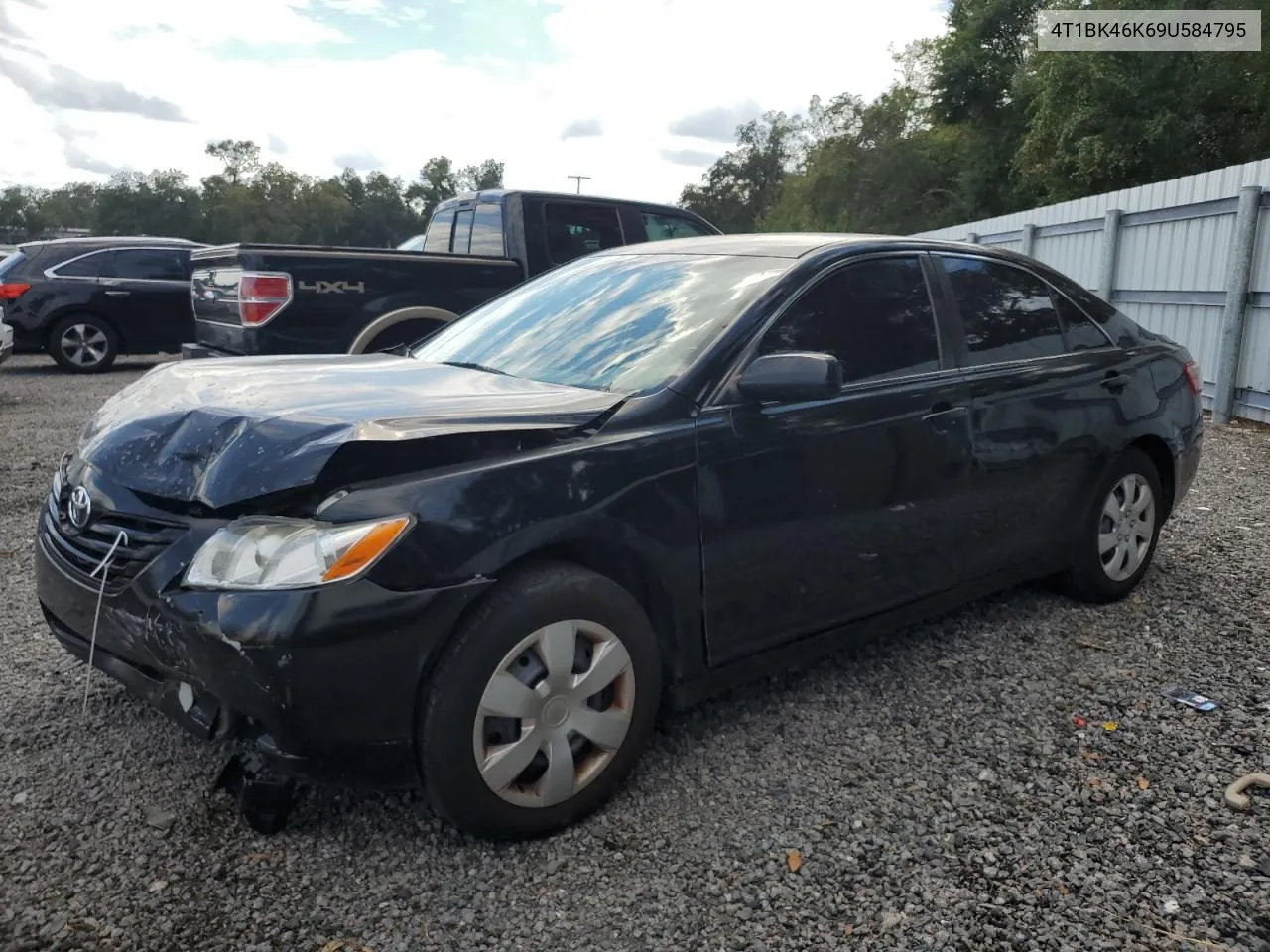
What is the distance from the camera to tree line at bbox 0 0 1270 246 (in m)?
29.3

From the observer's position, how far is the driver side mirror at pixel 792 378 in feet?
9.66

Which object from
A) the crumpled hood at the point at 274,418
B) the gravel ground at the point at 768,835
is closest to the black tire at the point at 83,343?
the gravel ground at the point at 768,835

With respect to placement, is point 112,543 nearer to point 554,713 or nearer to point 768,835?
point 554,713

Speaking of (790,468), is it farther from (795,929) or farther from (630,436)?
(795,929)

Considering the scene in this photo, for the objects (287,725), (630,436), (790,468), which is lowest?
(287,725)

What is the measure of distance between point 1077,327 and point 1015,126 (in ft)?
137

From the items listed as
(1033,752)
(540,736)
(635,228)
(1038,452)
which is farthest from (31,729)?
(635,228)

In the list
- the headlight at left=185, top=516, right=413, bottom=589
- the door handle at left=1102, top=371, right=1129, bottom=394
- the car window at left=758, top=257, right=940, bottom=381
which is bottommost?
the door handle at left=1102, top=371, right=1129, bottom=394

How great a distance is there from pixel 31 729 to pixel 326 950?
1569mm

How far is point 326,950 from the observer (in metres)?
2.28

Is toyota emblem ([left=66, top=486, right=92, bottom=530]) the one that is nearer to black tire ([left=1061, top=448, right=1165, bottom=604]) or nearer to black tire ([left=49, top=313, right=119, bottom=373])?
black tire ([left=1061, top=448, right=1165, bottom=604])

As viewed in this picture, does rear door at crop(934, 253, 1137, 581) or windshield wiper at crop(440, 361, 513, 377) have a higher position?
windshield wiper at crop(440, 361, 513, 377)

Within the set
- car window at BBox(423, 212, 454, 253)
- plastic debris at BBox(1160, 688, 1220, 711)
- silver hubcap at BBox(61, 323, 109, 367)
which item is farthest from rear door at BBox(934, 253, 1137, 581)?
silver hubcap at BBox(61, 323, 109, 367)

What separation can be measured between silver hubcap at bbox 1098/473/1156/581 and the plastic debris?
2.64 feet
